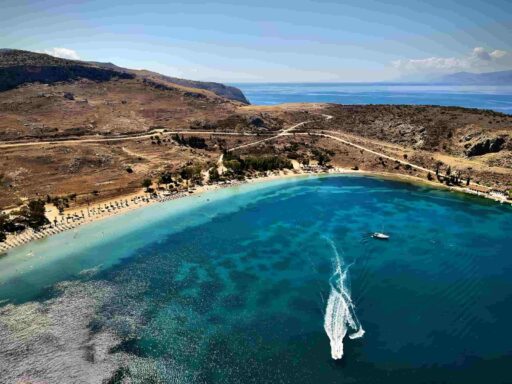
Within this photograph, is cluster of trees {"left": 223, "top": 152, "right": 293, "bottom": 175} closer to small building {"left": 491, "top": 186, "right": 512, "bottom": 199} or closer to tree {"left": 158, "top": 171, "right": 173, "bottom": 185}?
tree {"left": 158, "top": 171, "right": 173, "bottom": 185}

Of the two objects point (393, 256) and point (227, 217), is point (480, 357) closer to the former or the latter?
point (393, 256)

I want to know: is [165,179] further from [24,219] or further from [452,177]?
[452,177]

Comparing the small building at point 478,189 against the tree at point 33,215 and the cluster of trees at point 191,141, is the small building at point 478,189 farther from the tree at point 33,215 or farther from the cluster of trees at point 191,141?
the tree at point 33,215

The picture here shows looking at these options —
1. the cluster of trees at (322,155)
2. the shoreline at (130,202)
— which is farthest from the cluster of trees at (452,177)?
the cluster of trees at (322,155)

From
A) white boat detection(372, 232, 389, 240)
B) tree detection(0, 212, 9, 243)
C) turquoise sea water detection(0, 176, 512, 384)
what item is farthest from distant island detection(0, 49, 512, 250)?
white boat detection(372, 232, 389, 240)

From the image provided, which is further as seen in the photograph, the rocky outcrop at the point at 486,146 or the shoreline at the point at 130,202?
the rocky outcrop at the point at 486,146

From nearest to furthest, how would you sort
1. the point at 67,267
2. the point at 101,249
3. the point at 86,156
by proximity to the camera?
the point at 67,267 → the point at 101,249 → the point at 86,156

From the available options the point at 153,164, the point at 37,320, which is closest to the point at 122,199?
the point at 153,164
